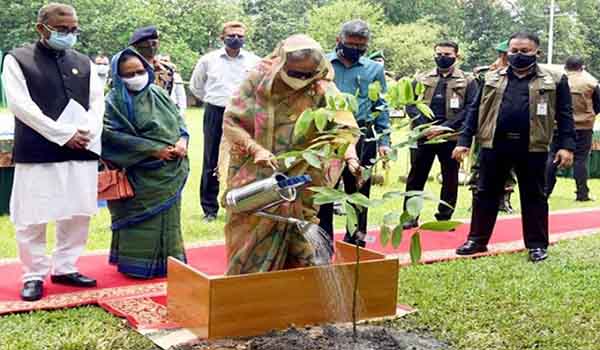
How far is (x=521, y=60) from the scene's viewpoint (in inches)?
221

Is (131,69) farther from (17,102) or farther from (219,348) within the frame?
(219,348)

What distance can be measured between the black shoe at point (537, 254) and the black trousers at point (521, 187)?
3 cm

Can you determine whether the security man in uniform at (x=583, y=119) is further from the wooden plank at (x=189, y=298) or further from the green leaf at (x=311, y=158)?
the green leaf at (x=311, y=158)

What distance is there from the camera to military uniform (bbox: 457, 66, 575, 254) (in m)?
5.66

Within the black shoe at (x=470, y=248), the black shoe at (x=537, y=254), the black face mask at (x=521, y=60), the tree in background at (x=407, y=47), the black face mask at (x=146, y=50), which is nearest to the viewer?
the black face mask at (x=521, y=60)

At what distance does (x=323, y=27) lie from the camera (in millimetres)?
38219

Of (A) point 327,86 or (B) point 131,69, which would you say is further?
(B) point 131,69

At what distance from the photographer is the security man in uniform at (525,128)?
566 cm

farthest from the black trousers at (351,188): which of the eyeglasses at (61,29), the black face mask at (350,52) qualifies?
the eyeglasses at (61,29)

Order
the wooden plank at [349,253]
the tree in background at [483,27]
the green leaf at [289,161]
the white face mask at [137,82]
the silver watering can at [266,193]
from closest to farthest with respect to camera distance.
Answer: the green leaf at [289,161] < the silver watering can at [266,193] < the wooden plank at [349,253] < the white face mask at [137,82] < the tree in background at [483,27]

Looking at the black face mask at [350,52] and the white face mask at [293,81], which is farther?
the black face mask at [350,52]

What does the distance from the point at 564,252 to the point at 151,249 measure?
10.5 ft

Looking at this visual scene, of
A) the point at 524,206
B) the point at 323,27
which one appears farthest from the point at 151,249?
the point at 323,27

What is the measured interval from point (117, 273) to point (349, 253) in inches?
66.0
